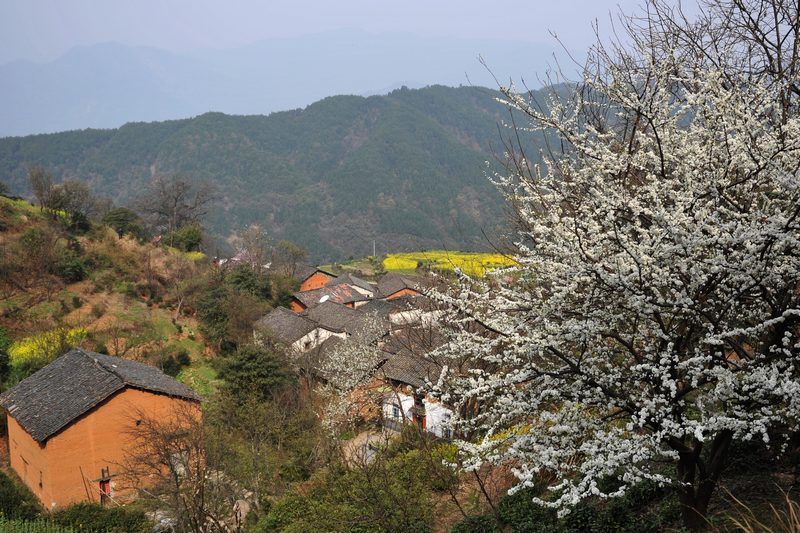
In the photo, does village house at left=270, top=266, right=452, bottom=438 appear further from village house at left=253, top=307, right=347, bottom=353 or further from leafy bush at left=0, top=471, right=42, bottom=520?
leafy bush at left=0, top=471, right=42, bottom=520

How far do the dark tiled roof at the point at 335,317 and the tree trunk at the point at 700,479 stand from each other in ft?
104

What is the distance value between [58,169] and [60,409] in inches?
5835

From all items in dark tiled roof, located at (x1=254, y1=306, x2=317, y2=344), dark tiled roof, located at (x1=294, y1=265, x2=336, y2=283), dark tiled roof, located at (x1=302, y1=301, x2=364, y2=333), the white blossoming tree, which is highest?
the white blossoming tree

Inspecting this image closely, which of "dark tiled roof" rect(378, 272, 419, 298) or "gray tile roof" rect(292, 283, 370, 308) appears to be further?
"dark tiled roof" rect(378, 272, 419, 298)

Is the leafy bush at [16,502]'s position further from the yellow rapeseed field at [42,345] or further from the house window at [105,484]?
the yellow rapeseed field at [42,345]

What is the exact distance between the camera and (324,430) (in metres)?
20.0

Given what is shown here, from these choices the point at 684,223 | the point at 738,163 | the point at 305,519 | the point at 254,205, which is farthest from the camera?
the point at 254,205

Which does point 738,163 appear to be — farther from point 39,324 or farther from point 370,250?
point 370,250

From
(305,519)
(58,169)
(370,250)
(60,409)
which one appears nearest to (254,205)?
(370,250)

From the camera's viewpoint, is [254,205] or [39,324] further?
[254,205]

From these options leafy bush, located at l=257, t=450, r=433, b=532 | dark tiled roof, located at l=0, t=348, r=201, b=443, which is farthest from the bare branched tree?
leafy bush, located at l=257, t=450, r=433, b=532

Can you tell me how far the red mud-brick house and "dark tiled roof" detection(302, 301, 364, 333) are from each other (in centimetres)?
1696

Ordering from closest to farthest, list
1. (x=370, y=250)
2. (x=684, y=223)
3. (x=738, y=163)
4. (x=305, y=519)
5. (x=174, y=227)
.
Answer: (x=684, y=223), (x=738, y=163), (x=305, y=519), (x=174, y=227), (x=370, y=250)

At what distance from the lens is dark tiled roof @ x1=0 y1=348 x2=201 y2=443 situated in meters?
19.7
